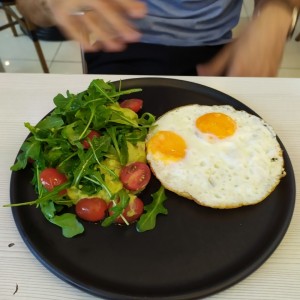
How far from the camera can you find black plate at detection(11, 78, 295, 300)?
816 mm

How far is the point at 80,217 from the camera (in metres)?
0.92

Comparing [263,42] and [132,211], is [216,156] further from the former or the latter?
[263,42]

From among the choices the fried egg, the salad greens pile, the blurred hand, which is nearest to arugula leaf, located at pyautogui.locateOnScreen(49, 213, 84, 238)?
the salad greens pile

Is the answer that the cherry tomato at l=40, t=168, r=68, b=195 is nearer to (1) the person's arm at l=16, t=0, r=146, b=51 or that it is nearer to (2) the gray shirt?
(1) the person's arm at l=16, t=0, r=146, b=51

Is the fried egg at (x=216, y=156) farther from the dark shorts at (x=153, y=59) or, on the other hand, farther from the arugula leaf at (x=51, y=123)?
the dark shorts at (x=153, y=59)

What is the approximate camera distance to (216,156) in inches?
41.6

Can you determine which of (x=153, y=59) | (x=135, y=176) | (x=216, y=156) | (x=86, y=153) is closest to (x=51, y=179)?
(x=86, y=153)

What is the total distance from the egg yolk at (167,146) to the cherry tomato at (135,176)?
7 cm

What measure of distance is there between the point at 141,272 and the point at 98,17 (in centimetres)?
76

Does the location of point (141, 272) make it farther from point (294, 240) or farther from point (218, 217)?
point (294, 240)

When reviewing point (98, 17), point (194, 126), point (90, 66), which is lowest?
point (90, 66)

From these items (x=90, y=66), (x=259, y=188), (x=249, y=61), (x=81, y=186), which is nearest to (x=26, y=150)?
(x=81, y=186)

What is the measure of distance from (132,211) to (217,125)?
379mm

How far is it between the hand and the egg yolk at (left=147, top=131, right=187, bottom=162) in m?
0.51
